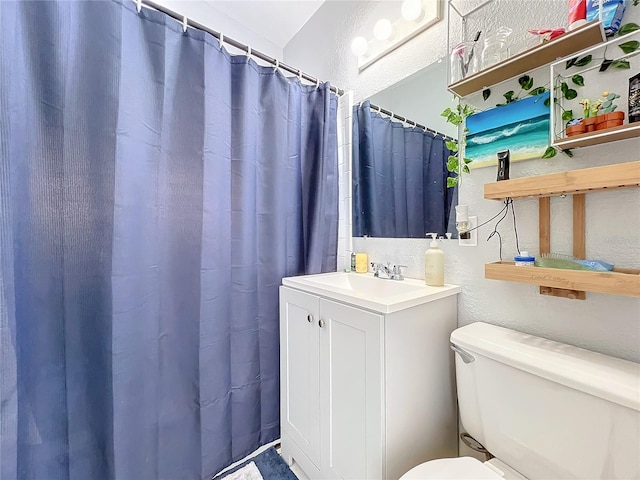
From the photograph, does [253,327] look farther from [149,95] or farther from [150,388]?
[149,95]

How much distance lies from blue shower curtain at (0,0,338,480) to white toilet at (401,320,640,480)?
894mm

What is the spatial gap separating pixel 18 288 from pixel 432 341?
1.36 metres

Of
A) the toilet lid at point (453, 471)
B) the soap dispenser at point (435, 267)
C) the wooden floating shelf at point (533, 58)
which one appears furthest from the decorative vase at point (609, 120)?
the toilet lid at point (453, 471)

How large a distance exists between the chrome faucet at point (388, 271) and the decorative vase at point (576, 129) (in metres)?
0.76

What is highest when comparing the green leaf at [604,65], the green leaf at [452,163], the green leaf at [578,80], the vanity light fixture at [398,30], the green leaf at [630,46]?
the vanity light fixture at [398,30]

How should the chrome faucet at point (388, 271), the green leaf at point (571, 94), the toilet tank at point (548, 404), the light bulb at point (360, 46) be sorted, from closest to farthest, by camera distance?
1. the toilet tank at point (548, 404)
2. the green leaf at point (571, 94)
3. the chrome faucet at point (388, 271)
4. the light bulb at point (360, 46)

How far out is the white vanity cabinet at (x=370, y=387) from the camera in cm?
86

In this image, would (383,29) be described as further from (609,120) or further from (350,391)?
(350,391)

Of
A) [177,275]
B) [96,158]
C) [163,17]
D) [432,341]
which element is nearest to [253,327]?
[177,275]

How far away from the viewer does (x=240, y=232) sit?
1304 mm

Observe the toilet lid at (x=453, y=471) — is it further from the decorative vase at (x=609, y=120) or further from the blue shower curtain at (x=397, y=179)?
the decorative vase at (x=609, y=120)

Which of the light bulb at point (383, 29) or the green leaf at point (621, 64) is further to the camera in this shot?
the light bulb at point (383, 29)

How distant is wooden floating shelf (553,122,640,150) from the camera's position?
0.69 metres

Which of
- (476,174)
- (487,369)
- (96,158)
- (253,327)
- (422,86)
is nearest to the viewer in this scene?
(487,369)
